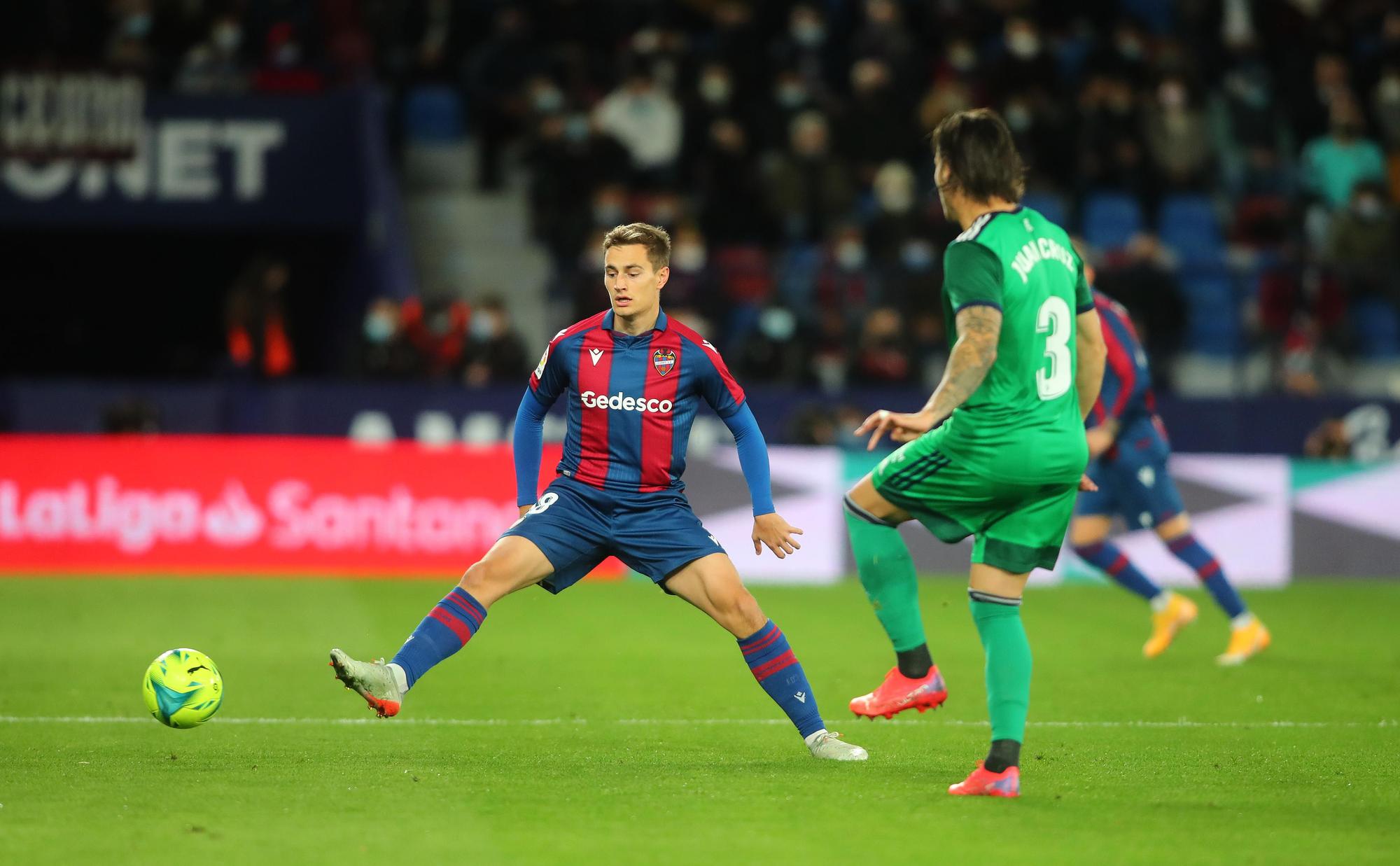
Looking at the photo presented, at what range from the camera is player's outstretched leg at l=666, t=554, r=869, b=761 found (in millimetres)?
6488

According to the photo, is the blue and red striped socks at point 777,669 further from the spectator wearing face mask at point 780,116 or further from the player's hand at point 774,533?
the spectator wearing face mask at point 780,116

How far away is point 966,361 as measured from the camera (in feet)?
18.8

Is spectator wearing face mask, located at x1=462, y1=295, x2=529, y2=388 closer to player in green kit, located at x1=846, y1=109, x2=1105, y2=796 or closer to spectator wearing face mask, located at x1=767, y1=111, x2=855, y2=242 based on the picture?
spectator wearing face mask, located at x1=767, y1=111, x2=855, y2=242

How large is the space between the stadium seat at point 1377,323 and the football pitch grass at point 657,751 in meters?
8.07

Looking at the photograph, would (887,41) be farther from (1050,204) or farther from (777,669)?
(777,669)

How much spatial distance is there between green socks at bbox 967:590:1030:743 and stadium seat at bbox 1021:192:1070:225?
14.1m

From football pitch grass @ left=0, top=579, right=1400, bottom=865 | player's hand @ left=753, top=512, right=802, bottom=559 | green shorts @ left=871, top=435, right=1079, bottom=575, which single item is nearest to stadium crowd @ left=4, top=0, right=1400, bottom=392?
football pitch grass @ left=0, top=579, right=1400, bottom=865

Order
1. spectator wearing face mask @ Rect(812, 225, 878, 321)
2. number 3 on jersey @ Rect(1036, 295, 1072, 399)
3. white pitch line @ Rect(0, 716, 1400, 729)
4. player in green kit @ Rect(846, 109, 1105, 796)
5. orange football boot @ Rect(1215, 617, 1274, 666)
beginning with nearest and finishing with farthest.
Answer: player in green kit @ Rect(846, 109, 1105, 796) → number 3 on jersey @ Rect(1036, 295, 1072, 399) → white pitch line @ Rect(0, 716, 1400, 729) → orange football boot @ Rect(1215, 617, 1274, 666) → spectator wearing face mask @ Rect(812, 225, 878, 321)

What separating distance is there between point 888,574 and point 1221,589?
4324mm

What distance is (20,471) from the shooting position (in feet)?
47.0

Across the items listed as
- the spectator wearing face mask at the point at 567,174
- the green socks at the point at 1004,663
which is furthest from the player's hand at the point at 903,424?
the spectator wearing face mask at the point at 567,174

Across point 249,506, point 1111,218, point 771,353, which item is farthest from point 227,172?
point 1111,218

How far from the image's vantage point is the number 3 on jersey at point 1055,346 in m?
5.96

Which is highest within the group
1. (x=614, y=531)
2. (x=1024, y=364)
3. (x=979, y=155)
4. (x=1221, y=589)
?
(x=979, y=155)
